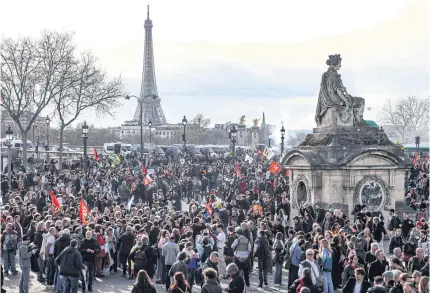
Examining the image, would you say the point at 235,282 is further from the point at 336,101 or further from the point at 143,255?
the point at 336,101

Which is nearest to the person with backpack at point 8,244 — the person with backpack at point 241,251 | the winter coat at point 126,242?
the winter coat at point 126,242

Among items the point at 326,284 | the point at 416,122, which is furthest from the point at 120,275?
the point at 416,122

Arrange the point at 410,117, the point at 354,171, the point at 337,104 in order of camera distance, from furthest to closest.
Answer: the point at 410,117 → the point at 337,104 → the point at 354,171

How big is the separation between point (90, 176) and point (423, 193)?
1684 centimetres

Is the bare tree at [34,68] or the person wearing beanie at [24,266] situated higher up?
the bare tree at [34,68]

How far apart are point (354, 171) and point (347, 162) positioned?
0.44 meters

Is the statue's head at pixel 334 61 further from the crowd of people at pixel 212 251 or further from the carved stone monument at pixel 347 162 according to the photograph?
the crowd of people at pixel 212 251

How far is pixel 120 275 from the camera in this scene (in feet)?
66.4

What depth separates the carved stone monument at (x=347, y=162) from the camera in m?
26.6

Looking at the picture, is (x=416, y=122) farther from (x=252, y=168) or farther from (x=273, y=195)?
(x=273, y=195)

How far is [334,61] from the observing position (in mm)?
28297

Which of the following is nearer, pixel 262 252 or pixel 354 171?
pixel 262 252

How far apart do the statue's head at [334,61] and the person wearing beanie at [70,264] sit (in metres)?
14.5

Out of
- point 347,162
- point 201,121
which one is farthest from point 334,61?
point 201,121
